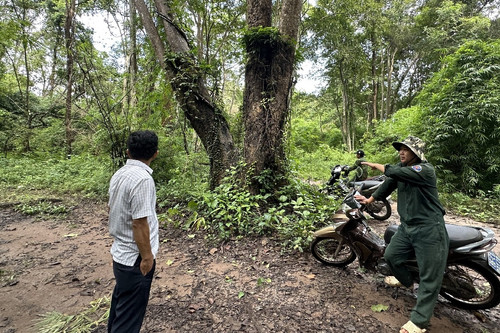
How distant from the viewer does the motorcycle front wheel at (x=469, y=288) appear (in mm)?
2355

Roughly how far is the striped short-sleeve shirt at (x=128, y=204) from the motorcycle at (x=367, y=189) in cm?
418

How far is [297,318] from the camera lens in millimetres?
2428

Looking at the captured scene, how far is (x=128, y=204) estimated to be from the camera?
1.67m

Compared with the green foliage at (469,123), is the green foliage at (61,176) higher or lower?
lower

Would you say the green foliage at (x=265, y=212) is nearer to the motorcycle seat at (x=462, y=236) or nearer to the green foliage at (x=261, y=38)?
the motorcycle seat at (x=462, y=236)

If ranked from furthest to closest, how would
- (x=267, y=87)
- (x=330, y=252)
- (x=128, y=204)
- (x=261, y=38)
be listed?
(x=267, y=87) → (x=261, y=38) → (x=330, y=252) → (x=128, y=204)

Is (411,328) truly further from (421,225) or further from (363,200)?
(363,200)

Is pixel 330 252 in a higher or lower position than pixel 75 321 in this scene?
higher

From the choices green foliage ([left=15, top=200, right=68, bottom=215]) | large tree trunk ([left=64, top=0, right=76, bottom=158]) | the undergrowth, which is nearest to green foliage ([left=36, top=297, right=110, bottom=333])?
the undergrowth

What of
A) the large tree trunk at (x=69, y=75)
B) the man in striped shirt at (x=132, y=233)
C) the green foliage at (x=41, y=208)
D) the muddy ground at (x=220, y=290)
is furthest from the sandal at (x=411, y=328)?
the large tree trunk at (x=69, y=75)

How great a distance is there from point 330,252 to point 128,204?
114 inches

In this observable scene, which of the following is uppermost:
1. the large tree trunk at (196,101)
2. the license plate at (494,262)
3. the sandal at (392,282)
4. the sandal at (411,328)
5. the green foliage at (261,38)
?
the green foliage at (261,38)

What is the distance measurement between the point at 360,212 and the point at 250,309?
1760mm

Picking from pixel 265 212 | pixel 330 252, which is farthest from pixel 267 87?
pixel 330 252
